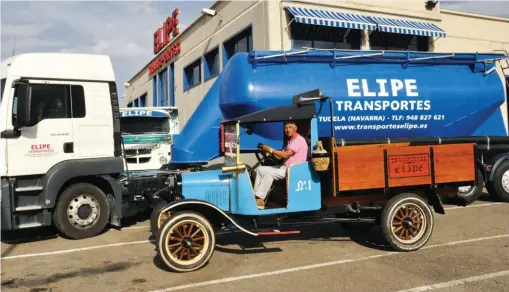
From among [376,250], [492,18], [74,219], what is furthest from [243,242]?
[492,18]

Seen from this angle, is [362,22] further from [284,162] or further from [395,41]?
[284,162]

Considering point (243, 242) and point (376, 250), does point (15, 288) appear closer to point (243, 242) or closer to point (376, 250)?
point (243, 242)

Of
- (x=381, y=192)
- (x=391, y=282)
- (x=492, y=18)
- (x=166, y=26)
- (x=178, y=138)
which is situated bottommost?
(x=391, y=282)

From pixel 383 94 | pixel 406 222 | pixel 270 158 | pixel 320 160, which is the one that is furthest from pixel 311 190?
pixel 383 94

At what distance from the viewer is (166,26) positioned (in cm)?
2461

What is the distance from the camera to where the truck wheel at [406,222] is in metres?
6.02

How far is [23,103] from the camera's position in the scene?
666 centimetres

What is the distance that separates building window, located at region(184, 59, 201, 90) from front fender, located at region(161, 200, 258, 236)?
48.8 ft

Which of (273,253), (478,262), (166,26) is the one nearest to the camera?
(478,262)

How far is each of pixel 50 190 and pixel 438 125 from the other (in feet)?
24.9

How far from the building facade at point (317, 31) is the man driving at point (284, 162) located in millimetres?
6285

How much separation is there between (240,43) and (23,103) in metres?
10.3

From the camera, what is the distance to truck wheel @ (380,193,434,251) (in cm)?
602

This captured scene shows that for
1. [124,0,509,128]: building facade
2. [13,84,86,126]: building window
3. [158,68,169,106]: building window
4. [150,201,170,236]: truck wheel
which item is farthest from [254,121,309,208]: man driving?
[158,68,169,106]: building window
